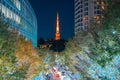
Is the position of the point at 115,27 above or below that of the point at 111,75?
above

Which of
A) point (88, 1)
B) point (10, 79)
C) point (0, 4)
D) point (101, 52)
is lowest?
point (10, 79)

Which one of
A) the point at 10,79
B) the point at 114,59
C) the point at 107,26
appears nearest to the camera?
the point at 114,59

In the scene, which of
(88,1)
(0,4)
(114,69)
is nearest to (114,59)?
(114,69)

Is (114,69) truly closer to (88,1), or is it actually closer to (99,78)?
(99,78)

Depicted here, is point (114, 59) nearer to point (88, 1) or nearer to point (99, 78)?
point (99, 78)

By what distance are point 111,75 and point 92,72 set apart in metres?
2.36

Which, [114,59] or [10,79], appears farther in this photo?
[10,79]

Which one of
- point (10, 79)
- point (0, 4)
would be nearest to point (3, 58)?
point (10, 79)

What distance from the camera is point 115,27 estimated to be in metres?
21.1

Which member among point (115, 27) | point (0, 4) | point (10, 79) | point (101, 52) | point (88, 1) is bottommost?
point (10, 79)

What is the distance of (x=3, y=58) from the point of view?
81.8 ft

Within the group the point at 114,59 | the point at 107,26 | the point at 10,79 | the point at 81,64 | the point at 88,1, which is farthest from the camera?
the point at 88,1

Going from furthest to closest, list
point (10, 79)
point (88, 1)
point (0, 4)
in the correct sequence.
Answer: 1. point (88, 1)
2. point (0, 4)
3. point (10, 79)

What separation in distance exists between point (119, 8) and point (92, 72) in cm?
450
